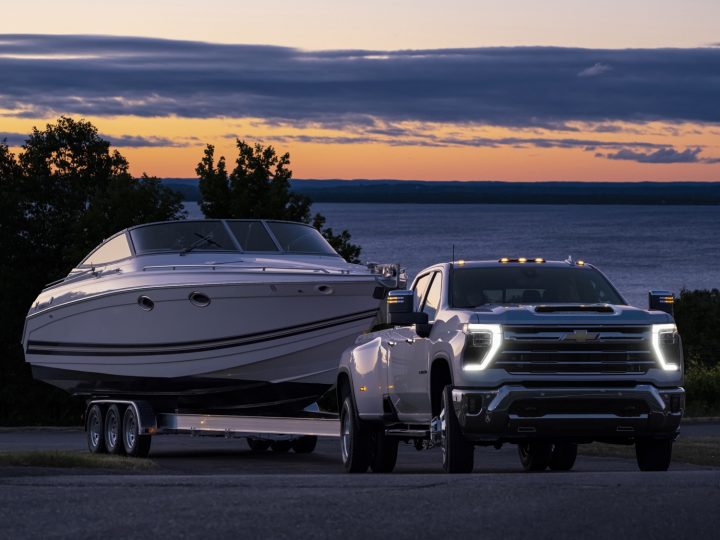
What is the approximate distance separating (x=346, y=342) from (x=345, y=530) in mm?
11517

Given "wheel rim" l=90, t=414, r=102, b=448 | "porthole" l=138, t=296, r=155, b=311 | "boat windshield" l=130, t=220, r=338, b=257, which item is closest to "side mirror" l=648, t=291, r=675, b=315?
"boat windshield" l=130, t=220, r=338, b=257

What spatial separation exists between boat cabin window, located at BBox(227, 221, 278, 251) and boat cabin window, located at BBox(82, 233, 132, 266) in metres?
1.65

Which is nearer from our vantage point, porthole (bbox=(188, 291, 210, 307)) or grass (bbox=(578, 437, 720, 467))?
grass (bbox=(578, 437, 720, 467))

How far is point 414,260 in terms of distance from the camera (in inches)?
6806

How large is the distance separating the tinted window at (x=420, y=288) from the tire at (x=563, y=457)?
10.00 feet

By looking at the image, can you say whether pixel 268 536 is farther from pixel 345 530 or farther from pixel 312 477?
pixel 312 477

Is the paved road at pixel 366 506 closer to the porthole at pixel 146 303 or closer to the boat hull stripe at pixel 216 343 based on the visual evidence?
the boat hull stripe at pixel 216 343

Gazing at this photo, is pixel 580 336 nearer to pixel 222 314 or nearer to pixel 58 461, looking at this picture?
pixel 58 461

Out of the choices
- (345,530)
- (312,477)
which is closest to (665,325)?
(312,477)

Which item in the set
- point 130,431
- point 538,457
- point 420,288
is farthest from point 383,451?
point 130,431

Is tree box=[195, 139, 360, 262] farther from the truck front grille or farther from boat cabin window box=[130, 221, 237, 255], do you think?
the truck front grille

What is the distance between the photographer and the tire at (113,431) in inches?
874

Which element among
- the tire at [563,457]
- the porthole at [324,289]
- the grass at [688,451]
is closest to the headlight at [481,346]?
the tire at [563,457]

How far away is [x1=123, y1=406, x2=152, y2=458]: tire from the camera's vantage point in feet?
70.2
